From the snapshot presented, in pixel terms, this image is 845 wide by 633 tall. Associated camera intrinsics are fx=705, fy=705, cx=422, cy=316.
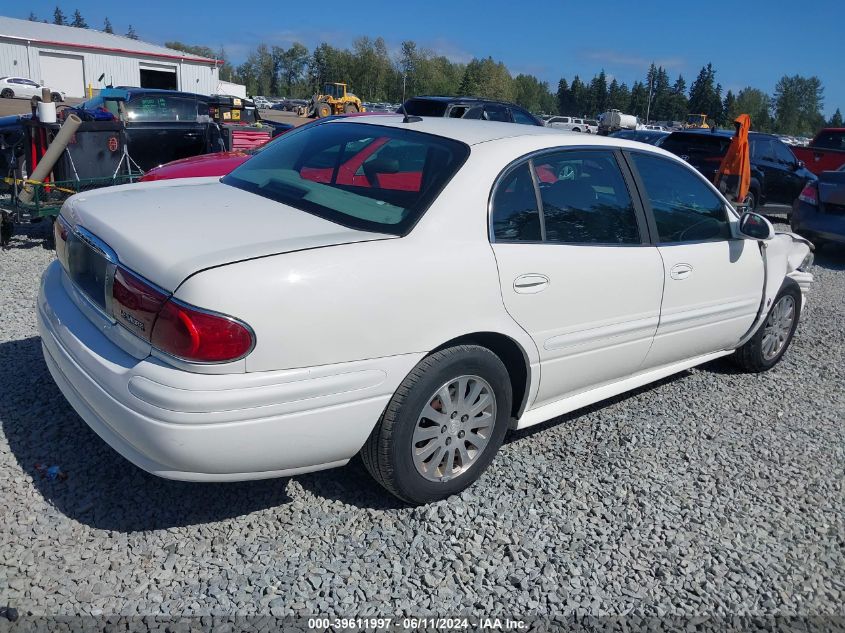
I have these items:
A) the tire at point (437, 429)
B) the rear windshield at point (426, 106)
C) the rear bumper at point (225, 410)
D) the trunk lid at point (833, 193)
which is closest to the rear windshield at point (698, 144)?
the trunk lid at point (833, 193)

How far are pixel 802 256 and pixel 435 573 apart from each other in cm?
383

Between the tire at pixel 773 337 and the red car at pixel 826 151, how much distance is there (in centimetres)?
1246

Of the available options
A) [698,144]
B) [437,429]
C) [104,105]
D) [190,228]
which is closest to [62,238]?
[190,228]

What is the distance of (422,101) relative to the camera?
11625 millimetres

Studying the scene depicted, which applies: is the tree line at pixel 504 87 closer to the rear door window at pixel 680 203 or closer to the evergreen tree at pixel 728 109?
the evergreen tree at pixel 728 109

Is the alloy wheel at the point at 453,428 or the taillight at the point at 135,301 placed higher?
the taillight at the point at 135,301

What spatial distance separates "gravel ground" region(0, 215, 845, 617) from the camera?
250cm

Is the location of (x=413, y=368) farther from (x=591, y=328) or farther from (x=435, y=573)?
(x=591, y=328)

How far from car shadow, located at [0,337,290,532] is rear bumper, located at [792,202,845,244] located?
912 centimetres

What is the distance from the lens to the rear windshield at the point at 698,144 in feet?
41.4

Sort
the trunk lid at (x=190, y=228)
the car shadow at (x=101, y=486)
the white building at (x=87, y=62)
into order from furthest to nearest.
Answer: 1. the white building at (x=87, y=62)
2. the car shadow at (x=101, y=486)
3. the trunk lid at (x=190, y=228)

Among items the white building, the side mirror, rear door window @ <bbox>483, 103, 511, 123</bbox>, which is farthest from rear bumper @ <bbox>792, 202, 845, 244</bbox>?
the white building

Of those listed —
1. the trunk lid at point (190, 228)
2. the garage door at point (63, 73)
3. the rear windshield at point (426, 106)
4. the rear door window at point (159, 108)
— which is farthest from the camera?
the garage door at point (63, 73)

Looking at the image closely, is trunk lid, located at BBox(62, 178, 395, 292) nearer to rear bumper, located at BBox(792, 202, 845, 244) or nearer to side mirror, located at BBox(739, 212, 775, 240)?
side mirror, located at BBox(739, 212, 775, 240)
